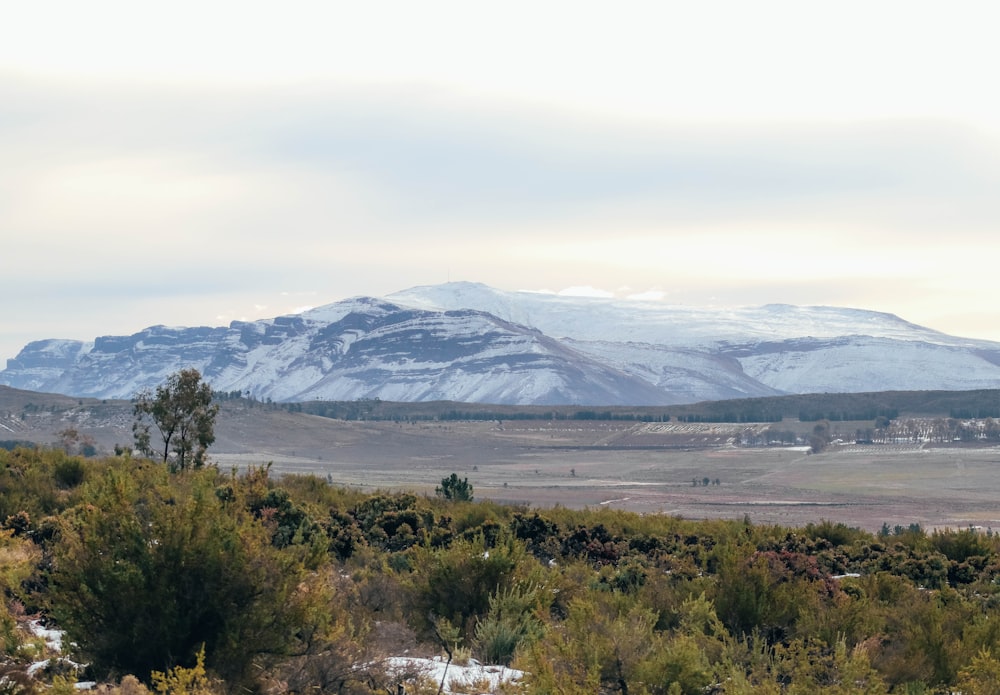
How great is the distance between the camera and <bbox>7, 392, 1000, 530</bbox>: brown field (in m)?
90.9

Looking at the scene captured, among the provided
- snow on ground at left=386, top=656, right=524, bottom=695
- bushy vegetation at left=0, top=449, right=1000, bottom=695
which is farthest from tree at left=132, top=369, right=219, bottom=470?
snow on ground at left=386, top=656, right=524, bottom=695

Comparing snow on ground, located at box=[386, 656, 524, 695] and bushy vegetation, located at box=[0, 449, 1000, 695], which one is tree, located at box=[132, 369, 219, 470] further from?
snow on ground, located at box=[386, 656, 524, 695]

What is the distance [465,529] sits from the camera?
25797 mm

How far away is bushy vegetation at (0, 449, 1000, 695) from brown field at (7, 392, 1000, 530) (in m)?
36.1

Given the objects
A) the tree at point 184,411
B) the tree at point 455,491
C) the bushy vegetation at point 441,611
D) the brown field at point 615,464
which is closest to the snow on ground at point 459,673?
the bushy vegetation at point 441,611

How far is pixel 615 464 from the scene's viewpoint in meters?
140

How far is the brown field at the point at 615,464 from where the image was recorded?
90.9 m

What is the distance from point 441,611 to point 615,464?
125m

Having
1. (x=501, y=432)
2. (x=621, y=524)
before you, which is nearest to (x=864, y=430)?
(x=501, y=432)

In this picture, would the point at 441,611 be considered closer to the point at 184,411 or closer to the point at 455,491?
the point at 455,491

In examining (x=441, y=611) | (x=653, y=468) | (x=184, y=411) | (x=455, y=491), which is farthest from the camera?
(x=653, y=468)

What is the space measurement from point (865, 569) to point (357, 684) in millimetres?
13396

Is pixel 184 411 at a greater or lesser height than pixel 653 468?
greater

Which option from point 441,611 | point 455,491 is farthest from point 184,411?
point 441,611
